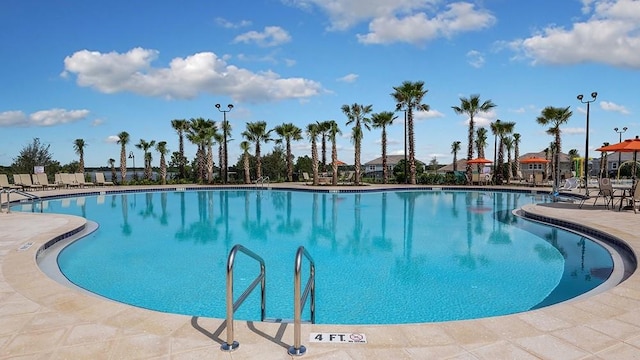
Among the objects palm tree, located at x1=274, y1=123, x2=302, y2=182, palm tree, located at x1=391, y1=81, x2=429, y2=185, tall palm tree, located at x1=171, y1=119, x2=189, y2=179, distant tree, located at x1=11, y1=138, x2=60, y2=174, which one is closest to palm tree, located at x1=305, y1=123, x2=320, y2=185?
palm tree, located at x1=274, y1=123, x2=302, y2=182

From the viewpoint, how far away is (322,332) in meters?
3.18

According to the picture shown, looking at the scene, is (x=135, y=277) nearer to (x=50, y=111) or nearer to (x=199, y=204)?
(x=199, y=204)

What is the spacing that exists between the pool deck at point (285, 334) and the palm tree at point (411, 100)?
23.1m

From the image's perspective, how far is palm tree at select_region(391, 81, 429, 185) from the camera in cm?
2639

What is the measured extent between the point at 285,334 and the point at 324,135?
97.2 feet

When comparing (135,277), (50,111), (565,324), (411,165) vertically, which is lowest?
(135,277)

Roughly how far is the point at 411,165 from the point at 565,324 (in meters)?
24.2

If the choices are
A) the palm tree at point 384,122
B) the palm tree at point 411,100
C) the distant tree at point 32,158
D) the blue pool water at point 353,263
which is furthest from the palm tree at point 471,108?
the distant tree at point 32,158

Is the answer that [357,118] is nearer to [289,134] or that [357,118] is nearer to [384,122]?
[384,122]

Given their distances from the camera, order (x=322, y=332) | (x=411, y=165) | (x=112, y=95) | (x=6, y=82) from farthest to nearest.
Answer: (x=411, y=165) → (x=112, y=95) → (x=6, y=82) → (x=322, y=332)

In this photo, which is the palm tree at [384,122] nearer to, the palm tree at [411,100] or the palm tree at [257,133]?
the palm tree at [411,100]

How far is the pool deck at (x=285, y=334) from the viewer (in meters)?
2.80

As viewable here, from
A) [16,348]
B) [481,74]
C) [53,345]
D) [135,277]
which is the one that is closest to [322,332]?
[53,345]

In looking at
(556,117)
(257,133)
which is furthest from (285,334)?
(556,117)
